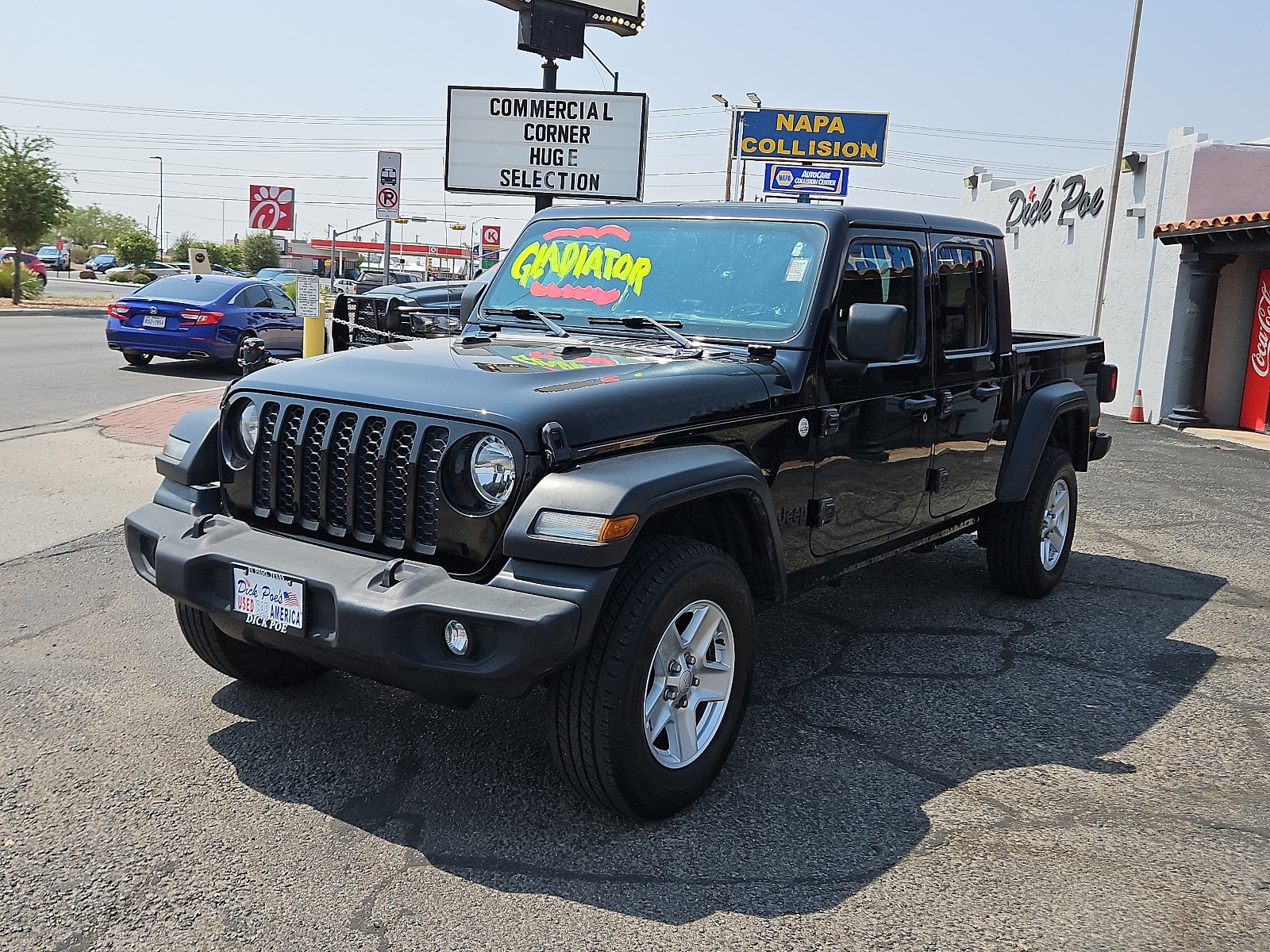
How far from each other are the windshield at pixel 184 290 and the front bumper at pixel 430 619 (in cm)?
1479

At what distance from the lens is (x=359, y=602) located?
3227 mm

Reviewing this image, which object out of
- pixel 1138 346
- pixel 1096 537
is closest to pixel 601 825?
pixel 1096 537

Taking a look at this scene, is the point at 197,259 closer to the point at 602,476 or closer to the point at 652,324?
the point at 652,324

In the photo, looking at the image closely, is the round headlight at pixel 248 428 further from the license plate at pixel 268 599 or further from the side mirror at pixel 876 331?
the side mirror at pixel 876 331

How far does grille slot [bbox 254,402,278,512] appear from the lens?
12.6 feet

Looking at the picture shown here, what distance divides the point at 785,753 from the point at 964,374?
219cm

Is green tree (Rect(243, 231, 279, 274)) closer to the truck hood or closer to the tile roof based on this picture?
the tile roof

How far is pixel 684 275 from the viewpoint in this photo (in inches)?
184

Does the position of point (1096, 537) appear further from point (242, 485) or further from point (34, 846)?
point (34, 846)

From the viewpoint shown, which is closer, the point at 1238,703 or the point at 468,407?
the point at 468,407

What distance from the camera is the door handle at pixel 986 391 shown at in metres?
5.55

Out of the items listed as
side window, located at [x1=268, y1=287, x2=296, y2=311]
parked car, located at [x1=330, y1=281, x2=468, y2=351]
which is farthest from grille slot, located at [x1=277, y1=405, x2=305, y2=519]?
side window, located at [x1=268, y1=287, x2=296, y2=311]

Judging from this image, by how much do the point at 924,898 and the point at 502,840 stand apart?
4.07 ft

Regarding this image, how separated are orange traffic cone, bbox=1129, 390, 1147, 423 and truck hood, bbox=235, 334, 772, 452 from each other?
1649 centimetres
